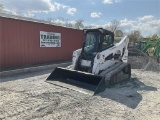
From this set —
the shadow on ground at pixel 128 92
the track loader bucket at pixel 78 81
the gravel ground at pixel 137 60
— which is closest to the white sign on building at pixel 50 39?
the track loader bucket at pixel 78 81

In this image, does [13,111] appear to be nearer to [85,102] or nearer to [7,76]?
[85,102]

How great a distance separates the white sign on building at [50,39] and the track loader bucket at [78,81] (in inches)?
193

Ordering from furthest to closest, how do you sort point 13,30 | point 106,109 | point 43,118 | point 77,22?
point 77,22
point 13,30
point 106,109
point 43,118

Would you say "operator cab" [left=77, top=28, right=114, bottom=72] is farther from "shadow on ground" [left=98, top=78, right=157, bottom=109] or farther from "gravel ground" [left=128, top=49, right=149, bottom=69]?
"gravel ground" [left=128, top=49, right=149, bottom=69]

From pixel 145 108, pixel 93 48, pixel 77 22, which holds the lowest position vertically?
pixel 145 108

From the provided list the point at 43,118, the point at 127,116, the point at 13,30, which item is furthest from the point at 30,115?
the point at 13,30

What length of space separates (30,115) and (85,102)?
176 cm

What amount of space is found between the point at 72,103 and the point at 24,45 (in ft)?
21.5

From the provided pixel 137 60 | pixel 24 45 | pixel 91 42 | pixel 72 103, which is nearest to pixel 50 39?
pixel 24 45

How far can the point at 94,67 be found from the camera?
25.4ft

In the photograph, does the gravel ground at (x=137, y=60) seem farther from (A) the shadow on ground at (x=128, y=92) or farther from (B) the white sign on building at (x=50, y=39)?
(B) the white sign on building at (x=50, y=39)

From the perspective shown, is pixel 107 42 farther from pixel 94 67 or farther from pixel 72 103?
pixel 72 103

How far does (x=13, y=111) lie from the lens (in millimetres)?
5098

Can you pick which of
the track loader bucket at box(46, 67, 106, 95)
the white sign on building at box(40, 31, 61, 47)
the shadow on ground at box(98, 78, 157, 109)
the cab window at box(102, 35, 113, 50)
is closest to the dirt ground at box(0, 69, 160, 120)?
the shadow on ground at box(98, 78, 157, 109)
